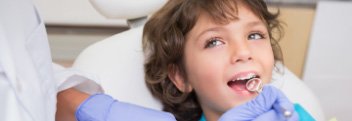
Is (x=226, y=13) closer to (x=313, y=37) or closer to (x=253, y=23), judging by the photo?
(x=253, y=23)

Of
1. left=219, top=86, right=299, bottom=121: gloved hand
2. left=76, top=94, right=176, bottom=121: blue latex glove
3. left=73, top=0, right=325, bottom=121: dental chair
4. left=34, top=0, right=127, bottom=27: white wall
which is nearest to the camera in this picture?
left=219, top=86, right=299, bottom=121: gloved hand

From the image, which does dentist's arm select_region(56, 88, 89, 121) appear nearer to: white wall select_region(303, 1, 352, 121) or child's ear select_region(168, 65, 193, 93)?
child's ear select_region(168, 65, 193, 93)

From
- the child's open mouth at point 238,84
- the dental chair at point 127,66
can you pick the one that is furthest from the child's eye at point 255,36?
the dental chair at point 127,66

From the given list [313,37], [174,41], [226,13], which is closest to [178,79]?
[174,41]

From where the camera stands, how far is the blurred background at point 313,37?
1.67 meters

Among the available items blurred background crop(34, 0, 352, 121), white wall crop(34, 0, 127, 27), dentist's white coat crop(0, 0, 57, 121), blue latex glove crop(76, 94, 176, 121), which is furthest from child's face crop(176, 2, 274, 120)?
white wall crop(34, 0, 127, 27)

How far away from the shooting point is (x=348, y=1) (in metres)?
1.61

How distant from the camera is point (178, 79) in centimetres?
108

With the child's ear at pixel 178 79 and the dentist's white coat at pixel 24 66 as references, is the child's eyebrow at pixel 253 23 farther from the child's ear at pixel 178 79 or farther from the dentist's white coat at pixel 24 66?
the dentist's white coat at pixel 24 66

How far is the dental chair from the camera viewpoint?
1087mm

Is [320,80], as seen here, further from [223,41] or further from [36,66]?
[36,66]

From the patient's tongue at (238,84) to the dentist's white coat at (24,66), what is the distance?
417mm

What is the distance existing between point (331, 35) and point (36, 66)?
1391 millimetres

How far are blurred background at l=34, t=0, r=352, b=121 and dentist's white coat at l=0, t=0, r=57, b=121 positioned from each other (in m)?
1.15
